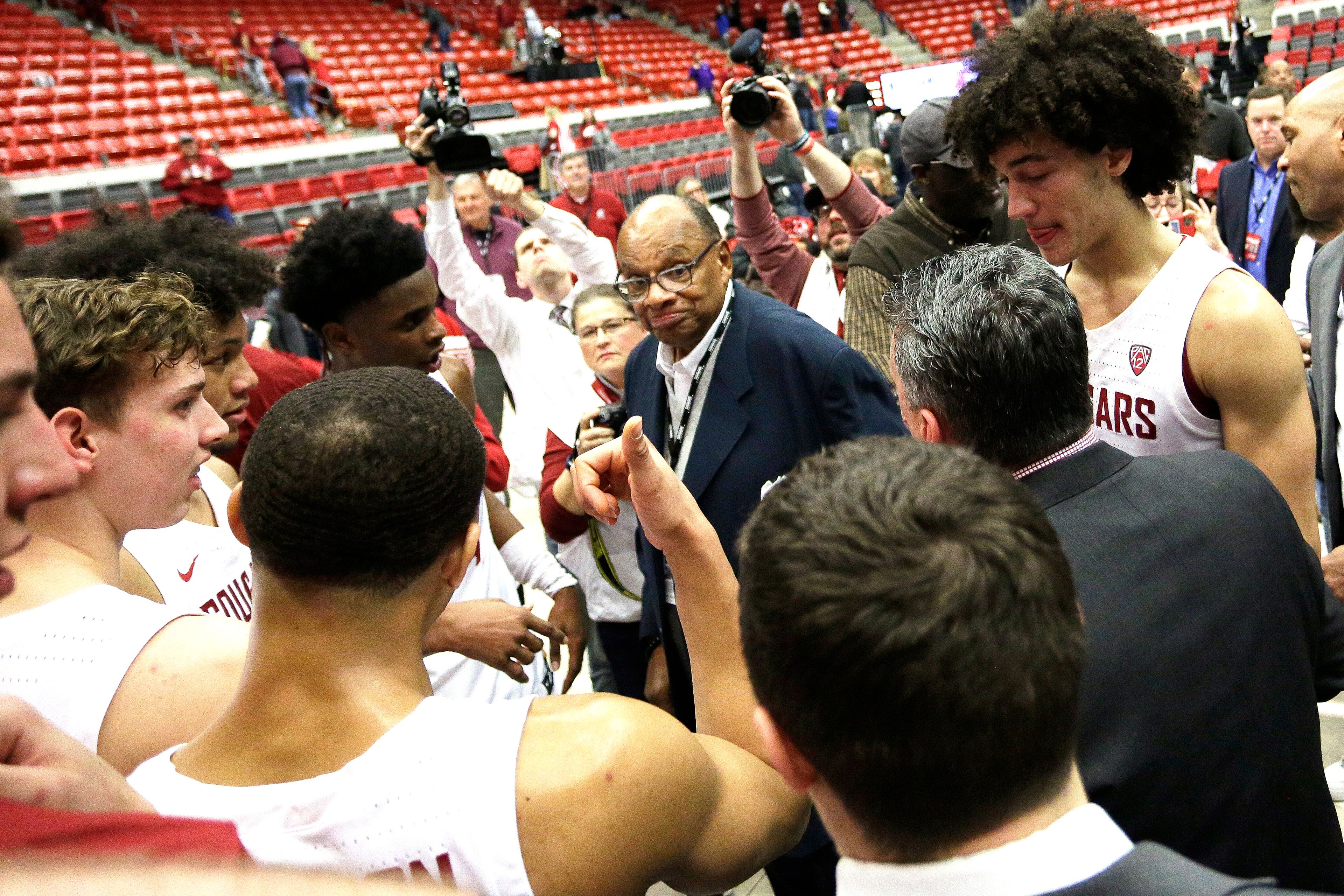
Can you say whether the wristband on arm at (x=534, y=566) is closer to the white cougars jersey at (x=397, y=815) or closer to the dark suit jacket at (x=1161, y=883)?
the white cougars jersey at (x=397, y=815)

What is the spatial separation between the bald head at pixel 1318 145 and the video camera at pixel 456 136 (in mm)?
2324

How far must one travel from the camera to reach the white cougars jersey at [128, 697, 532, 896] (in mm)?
1037

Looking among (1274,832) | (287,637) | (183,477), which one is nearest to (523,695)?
(183,477)

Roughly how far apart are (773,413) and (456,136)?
1.73 metres

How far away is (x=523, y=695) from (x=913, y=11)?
28.4 m

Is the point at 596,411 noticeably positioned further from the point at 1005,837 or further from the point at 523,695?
the point at 1005,837

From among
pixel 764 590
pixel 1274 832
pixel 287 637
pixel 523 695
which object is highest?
pixel 764 590

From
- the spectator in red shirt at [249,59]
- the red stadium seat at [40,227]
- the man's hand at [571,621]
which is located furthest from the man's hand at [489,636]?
the spectator in red shirt at [249,59]

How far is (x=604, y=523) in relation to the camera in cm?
256

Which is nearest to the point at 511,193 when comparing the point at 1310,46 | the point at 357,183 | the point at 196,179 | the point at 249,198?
the point at 196,179

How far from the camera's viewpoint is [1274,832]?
1155 millimetres

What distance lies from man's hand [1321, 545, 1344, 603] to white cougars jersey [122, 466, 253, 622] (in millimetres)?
1972

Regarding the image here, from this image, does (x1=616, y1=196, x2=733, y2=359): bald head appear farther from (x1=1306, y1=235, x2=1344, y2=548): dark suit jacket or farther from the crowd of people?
(x1=1306, y1=235, x2=1344, y2=548): dark suit jacket

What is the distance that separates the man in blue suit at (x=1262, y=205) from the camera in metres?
4.18
